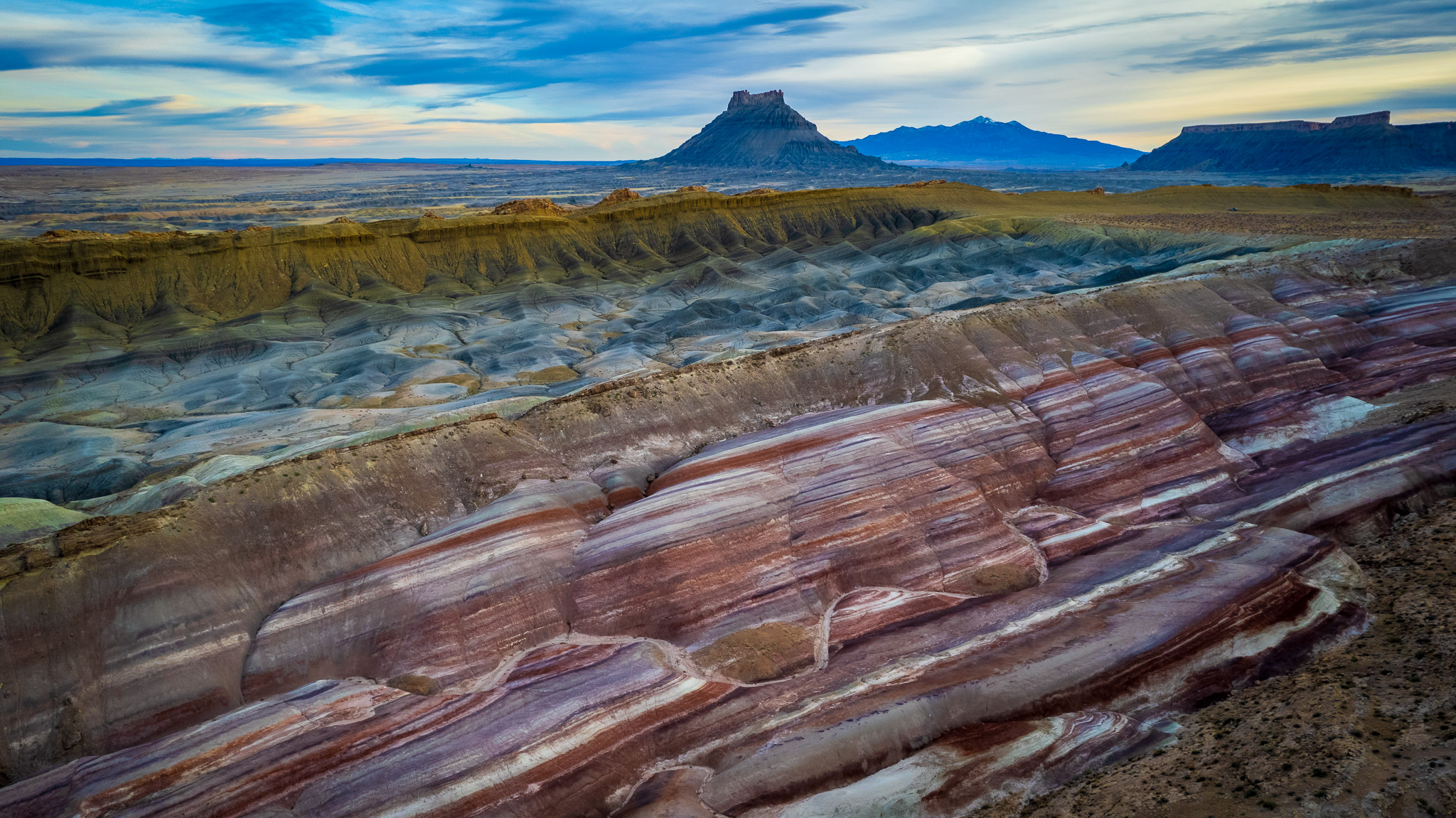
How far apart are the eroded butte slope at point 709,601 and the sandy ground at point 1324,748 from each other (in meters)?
1.00

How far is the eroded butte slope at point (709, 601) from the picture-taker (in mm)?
14281

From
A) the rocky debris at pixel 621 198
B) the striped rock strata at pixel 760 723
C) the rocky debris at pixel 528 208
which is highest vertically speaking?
the rocky debris at pixel 621 198

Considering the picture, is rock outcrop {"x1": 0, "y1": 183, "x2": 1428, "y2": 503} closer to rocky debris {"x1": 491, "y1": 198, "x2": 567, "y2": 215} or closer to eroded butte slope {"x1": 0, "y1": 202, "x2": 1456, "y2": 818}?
eroded butte slope {"x1": 0, "y1": 202, "x2": 1456, "y2": 818}

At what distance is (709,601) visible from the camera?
58.6 ft

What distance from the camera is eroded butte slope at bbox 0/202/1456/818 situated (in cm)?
1428

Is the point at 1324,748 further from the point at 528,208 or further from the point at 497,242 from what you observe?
the point at 528,208

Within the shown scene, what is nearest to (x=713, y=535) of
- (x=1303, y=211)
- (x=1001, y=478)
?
(x=1001, y=478)

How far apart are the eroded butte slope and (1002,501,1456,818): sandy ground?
3.29 feet

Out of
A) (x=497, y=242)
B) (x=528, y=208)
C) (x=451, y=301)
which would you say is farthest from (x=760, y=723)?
(x=528, y=208)

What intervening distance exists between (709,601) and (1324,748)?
1144 cm

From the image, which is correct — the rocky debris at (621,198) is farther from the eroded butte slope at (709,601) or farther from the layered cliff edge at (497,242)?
the eroded butte slope at (709,601)

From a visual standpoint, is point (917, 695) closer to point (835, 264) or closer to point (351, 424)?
point (351, 424)

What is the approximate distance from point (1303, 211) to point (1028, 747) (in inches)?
3207

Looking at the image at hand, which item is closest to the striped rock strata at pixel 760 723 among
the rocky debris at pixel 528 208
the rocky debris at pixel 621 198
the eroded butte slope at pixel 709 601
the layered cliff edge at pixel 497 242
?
the eroded butte slope at pixel 709 601
